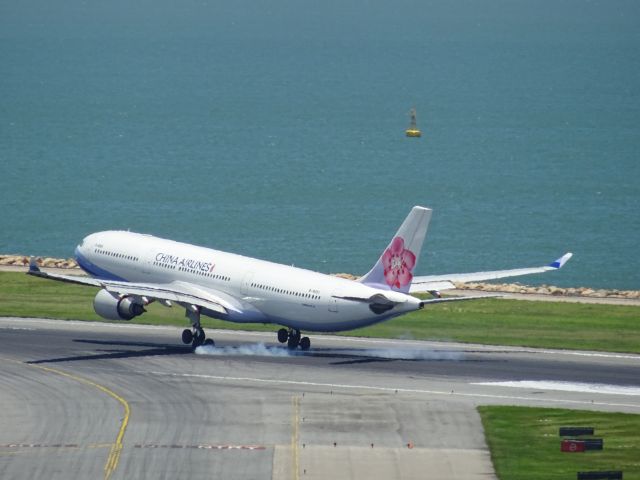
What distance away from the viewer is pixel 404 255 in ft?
300

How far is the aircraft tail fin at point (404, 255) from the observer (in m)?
90.9

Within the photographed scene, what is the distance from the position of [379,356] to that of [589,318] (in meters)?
21.8

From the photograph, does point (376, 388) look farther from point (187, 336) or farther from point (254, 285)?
point (187, 336)

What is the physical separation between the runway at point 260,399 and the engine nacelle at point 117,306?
225cm

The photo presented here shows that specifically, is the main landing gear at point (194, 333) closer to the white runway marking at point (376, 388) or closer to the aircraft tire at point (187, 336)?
the aircraft tire at point (187, 336)

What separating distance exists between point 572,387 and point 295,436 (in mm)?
20059

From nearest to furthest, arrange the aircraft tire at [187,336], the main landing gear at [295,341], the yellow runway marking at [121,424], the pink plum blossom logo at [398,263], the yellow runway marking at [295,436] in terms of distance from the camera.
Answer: the yellow runway marking at [295,436] < the yellow runway marking at [121,424] < the pink plum blossom logo at [398,263] < the main landing gear at [295,341] < the aircraft tire at [187,336]

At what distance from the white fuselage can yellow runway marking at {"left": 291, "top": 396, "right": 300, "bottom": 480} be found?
912 centimetres

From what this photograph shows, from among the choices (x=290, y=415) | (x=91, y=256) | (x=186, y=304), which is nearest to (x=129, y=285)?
(x=186, y=304)

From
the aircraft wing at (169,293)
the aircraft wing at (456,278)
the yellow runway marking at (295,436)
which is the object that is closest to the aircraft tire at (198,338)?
the aircraft wing at (169,293)

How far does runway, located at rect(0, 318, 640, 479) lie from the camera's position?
70.9 meters

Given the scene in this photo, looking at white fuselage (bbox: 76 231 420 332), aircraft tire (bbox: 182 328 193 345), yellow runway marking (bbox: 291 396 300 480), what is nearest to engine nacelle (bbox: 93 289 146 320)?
aircraft tire (bbox: 182 328 193 345)

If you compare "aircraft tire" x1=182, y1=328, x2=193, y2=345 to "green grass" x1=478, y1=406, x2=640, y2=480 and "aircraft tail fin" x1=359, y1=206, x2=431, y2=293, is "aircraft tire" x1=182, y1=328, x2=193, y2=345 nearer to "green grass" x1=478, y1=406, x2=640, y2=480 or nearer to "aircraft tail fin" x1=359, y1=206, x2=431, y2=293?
"aircraft tail fin" x1=359, y1=206, x2=431, y2=293

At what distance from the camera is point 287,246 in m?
192
